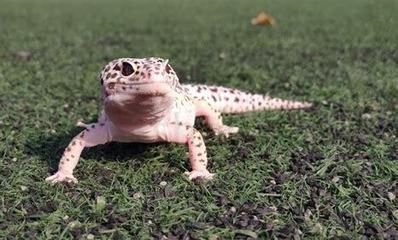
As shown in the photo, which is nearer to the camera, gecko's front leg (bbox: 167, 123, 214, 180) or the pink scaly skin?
the pink scaly skin

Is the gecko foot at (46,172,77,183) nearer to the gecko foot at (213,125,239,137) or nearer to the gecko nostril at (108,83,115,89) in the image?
the gecko nostril at (108,83,115,89)

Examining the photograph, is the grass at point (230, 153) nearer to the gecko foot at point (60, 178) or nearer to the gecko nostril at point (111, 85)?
the gecko foot at point (60, 178)

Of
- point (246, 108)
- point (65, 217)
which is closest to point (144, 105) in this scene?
point (65, 217)

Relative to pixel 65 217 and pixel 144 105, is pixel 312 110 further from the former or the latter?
pixel 65 217

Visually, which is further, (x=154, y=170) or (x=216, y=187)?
(x=154, y=170)

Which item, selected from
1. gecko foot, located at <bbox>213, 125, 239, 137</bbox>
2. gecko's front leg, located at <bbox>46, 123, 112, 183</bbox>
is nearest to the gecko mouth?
gecko's front leg, located at <bbox>46, 123, 112, 183</bbox>

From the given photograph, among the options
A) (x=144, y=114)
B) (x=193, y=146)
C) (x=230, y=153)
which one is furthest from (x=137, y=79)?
(x=230, y=153)

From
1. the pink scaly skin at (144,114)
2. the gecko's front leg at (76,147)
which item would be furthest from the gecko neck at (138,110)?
the gecko's front leg at (76,147)
